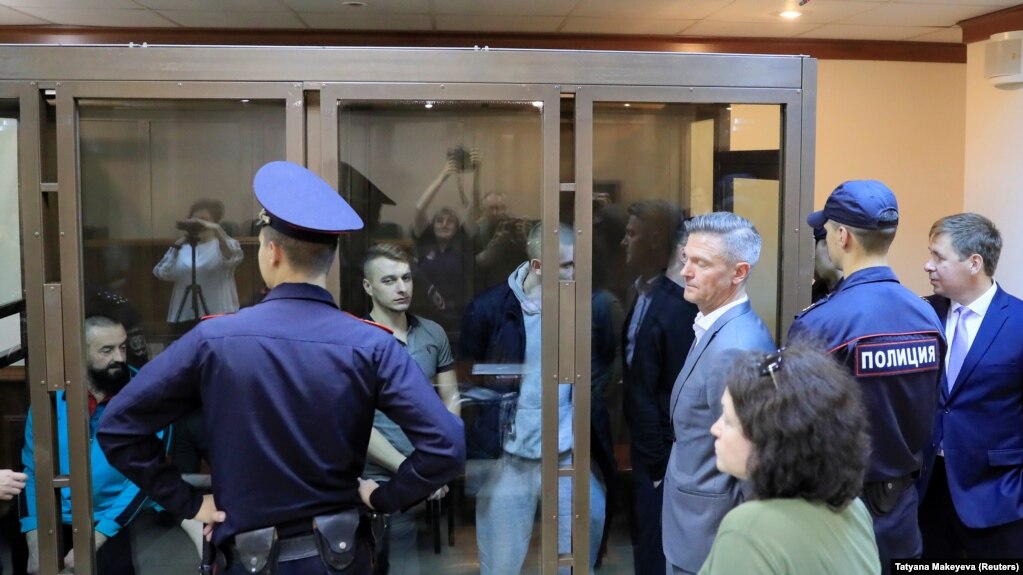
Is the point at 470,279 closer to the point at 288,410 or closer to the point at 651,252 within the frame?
the point at 651,252

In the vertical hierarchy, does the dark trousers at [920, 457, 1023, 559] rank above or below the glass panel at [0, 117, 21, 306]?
below

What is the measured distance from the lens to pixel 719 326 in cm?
185

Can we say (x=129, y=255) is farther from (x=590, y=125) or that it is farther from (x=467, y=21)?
(x=467, y=21)

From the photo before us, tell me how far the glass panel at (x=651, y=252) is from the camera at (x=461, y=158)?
1.18 ft

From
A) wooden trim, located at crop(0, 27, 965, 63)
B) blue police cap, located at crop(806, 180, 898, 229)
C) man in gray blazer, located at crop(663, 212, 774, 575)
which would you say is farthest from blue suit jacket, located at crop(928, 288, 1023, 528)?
wooden trim, located at crop(0, 27, 965, 63)

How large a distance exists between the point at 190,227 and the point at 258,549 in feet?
3.58

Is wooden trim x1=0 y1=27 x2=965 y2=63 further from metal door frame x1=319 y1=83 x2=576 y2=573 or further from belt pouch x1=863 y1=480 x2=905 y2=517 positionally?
belt pouch x1=863 y1=480 x2=905 y2=517

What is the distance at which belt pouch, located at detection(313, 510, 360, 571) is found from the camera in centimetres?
161

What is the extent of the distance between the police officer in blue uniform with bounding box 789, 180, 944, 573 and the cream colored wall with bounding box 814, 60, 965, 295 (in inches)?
153

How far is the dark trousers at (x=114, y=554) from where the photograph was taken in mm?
2277

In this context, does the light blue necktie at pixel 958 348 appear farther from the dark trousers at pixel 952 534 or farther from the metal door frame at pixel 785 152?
the metal door frame at pixel 785 152

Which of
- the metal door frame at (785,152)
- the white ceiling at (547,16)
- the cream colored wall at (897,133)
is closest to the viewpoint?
the metal door frame at (785,152)

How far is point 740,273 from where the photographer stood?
193cm

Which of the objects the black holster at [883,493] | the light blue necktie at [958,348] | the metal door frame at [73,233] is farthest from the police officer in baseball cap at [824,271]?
the metal door frame at [73,233]
